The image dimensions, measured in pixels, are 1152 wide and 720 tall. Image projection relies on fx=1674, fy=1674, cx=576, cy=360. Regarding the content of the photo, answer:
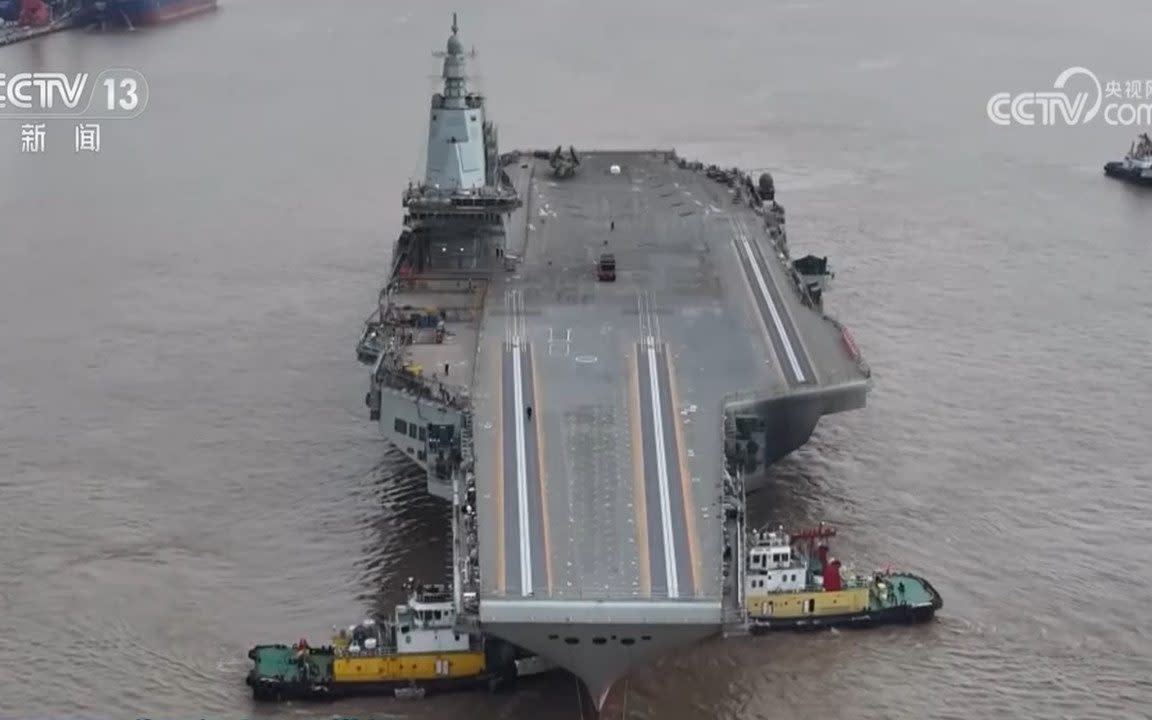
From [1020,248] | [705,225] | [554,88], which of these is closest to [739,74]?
Answer: [554,88]

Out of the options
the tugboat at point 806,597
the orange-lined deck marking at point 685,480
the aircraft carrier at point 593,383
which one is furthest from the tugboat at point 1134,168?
the tugboat at point 806,597

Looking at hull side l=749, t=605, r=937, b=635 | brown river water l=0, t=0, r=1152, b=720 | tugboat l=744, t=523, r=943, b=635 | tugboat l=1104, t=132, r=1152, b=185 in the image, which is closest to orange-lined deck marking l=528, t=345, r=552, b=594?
brown river water l=0, t=0, r=1152, b=720

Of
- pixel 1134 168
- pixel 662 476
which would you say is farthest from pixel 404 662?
pixel 1134 168

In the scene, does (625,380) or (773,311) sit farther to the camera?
(773,311)

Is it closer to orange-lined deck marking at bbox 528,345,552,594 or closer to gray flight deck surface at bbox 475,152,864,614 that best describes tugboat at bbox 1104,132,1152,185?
gray flight deck surface at bbox 475,152,864,614

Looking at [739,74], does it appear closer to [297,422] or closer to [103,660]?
[297,422]

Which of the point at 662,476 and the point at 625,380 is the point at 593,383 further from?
the point at 662,476

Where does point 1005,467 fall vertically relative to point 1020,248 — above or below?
below
